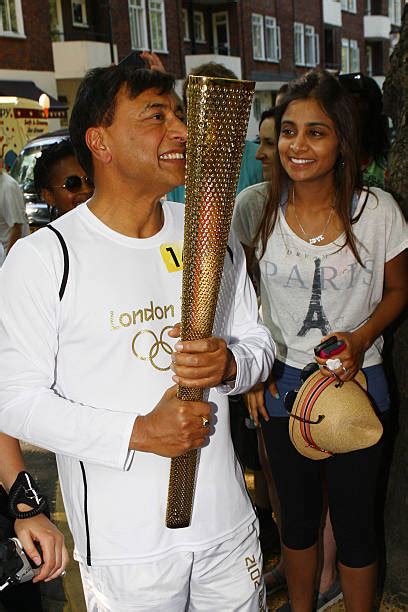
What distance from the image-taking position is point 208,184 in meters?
1.33

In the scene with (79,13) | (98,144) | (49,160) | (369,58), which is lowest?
(49,160)

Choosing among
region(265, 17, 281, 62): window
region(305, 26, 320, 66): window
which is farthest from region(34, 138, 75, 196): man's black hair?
region(305, 26, 320, 66): window

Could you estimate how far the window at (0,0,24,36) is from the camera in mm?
19562

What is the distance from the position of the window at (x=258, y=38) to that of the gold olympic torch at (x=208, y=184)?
30837mm

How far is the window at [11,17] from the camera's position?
64.2ft

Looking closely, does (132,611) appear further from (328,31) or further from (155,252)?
(328,31)

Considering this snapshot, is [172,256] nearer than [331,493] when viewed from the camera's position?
Yes

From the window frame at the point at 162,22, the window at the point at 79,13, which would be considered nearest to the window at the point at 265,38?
the window frame at the point at 162,22

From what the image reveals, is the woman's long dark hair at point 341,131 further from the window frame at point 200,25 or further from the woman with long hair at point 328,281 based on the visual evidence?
the window frame at point 200,25

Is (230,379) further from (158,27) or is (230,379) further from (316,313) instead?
(158,27)

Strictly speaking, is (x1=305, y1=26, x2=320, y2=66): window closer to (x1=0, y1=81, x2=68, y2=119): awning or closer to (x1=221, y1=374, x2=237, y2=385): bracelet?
(x1=0, y1=81, x2=68, y2=119): awning

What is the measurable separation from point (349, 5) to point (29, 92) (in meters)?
23.6

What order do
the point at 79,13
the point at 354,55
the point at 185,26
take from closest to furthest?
the point at 79,13, the point at 185,26, the point at 354,55

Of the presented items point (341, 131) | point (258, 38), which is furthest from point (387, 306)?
point (258, 38)
